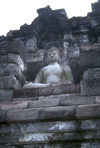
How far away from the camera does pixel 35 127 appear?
698 cm

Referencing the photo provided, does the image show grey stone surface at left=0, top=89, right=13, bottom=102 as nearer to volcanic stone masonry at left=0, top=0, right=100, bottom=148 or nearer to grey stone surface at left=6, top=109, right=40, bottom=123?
volcanic stone masonry at left=0, top=0, right=100, bottom=148

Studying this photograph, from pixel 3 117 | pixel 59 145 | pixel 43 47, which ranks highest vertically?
pixel 43 47

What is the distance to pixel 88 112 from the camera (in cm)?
662

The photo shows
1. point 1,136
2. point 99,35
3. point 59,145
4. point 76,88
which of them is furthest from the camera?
point 99,35

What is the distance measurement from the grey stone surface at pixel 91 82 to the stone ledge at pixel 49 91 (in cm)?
46

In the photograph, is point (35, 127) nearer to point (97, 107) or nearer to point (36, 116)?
point (36, 116)

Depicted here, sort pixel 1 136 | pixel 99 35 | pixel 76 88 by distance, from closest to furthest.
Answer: pixel 1 136 → pixel 76 88 → pixel 99 35

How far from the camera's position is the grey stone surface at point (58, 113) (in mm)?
6762

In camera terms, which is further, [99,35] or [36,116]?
[99,35]

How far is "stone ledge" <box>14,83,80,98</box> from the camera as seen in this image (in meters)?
8.32

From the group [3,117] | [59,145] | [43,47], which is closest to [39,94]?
[3,117]

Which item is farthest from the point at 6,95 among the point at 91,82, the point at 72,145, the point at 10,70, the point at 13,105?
the point at 72,145

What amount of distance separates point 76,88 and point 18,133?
81.8 inches

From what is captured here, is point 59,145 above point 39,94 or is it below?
below
